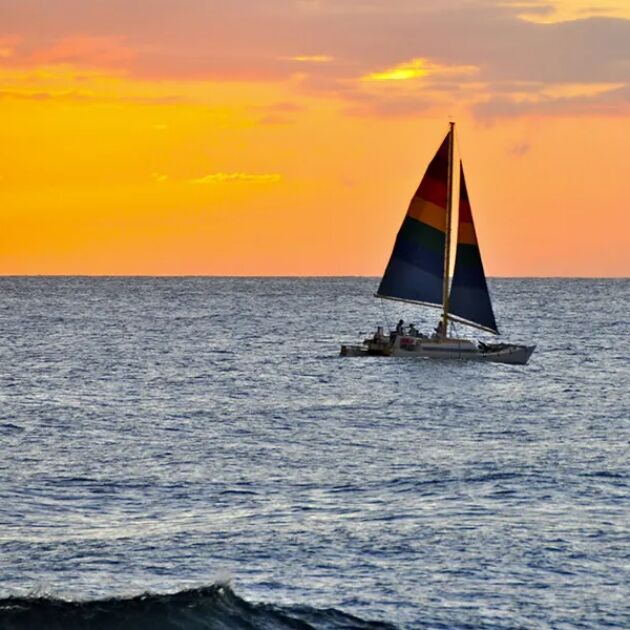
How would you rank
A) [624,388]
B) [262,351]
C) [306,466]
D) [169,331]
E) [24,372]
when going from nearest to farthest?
[306,466] < [624,388] < [24,372] < [262,351] < [169,331]

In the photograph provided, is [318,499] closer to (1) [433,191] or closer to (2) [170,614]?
(2) [170,614]

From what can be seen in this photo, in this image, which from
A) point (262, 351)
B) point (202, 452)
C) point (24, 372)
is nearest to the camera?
point (202, 452)

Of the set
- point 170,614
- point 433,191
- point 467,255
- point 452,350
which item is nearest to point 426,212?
point 433,191

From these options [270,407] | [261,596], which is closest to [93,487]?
[261,596]

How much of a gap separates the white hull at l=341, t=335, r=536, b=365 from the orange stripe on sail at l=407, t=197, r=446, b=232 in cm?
671

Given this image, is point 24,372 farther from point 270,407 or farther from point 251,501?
point 251,501

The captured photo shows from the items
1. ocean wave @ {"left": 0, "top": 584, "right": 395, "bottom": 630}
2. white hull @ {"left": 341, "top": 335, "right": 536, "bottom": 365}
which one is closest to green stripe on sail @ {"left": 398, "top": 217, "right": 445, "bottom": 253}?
white hull @ {"left": 341, "top": 335, "right": 536, "bottom": 365}

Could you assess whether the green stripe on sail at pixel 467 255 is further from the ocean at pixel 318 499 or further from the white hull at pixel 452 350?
the ocean at pixel 318 499

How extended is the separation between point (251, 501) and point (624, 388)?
123ft

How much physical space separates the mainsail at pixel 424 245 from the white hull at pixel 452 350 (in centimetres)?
297

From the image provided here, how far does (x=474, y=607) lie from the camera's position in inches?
1129

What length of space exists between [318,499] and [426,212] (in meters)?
45.8

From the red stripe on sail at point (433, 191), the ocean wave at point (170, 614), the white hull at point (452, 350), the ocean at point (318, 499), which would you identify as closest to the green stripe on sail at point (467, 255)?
the red stripe on sail at point (433, 191)

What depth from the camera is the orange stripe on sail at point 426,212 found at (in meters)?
83.2
